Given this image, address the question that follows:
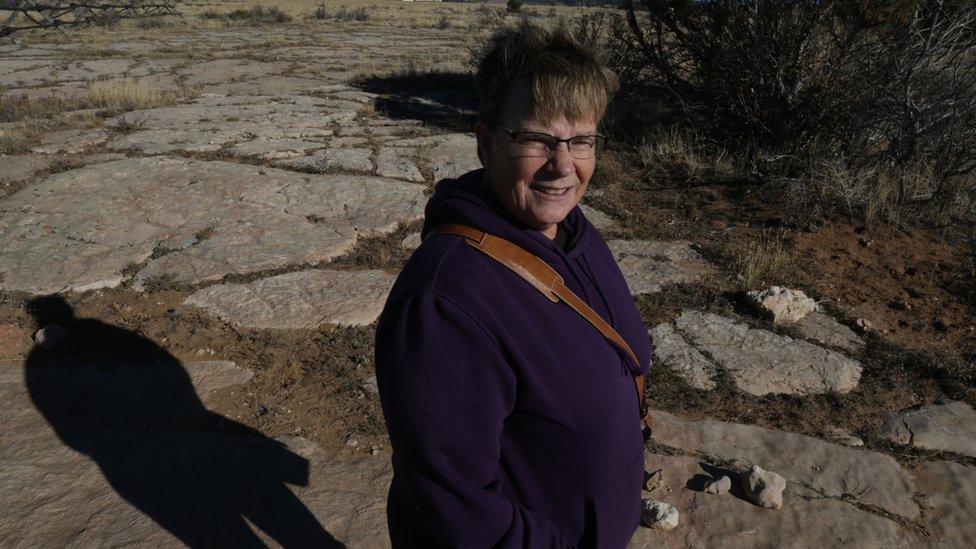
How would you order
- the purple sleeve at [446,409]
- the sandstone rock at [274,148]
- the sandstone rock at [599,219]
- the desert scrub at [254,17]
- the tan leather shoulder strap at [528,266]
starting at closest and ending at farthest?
the purple sleeve at [446,409] < the tan leather shoulder strap at [528,266] < the sandstone rock at [599,219] < the sandstone rock at [274,148] < the desert scrub at [254,17]

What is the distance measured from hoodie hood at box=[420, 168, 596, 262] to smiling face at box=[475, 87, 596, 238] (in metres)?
0.03

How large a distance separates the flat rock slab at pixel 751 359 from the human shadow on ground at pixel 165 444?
1.65m

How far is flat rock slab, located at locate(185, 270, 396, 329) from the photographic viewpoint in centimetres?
305

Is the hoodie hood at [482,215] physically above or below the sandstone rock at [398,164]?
above

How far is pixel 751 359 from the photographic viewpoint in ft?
9.41

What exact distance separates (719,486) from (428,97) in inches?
286

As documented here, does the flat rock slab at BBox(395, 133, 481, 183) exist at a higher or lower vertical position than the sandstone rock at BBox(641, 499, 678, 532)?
higher

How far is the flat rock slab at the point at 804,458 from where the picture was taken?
214cm

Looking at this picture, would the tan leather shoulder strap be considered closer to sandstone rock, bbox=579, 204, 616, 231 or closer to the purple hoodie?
the purple hoodie

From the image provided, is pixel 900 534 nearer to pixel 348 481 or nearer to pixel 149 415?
pixel 348 481

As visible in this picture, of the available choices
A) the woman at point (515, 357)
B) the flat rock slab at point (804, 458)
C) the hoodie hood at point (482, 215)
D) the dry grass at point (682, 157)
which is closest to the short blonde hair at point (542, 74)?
the woman at point (515, 357)

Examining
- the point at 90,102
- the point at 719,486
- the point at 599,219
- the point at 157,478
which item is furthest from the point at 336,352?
the point at 90,102

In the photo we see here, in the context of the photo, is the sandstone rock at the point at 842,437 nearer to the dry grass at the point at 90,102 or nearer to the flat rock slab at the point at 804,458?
the flat rock slab at the point at 804,458

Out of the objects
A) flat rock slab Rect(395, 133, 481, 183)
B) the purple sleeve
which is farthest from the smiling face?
flat rock slab Rect(395, 133, 481, 183)
